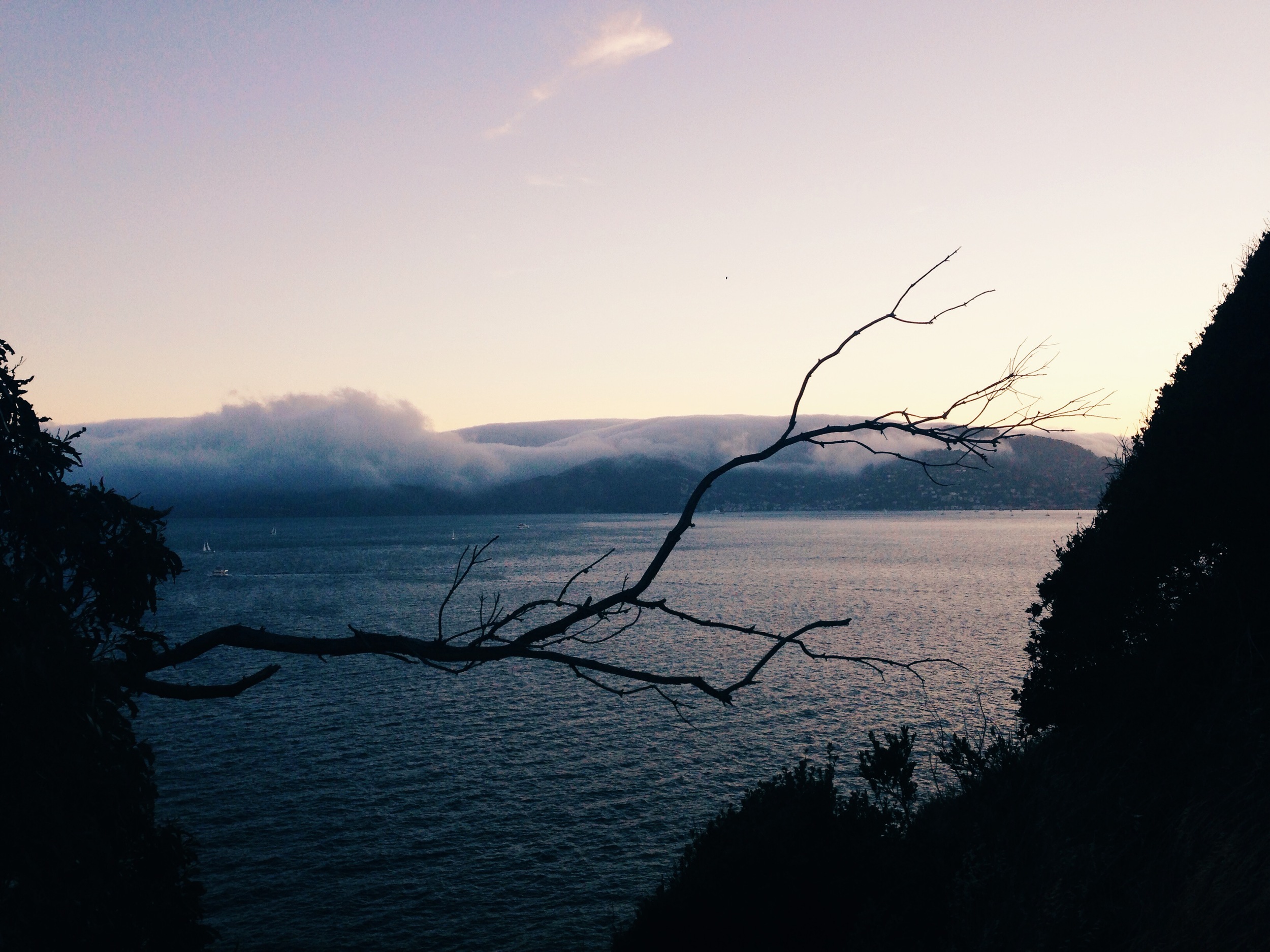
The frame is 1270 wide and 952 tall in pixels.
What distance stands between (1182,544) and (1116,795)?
6329mm

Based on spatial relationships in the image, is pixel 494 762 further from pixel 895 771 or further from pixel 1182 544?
pixel 1182 544

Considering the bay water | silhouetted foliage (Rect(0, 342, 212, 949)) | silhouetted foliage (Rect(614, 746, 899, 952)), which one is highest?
silhouetted foliage (Rect(0, 342, 212, 949))

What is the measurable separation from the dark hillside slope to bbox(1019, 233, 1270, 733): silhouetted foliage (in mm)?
41

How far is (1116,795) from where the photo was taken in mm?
13016

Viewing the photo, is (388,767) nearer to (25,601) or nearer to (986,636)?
(25,601)

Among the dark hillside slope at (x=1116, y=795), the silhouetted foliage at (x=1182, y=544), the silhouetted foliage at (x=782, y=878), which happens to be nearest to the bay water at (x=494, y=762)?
the silhouetted foliage at (x=1182, y=544)

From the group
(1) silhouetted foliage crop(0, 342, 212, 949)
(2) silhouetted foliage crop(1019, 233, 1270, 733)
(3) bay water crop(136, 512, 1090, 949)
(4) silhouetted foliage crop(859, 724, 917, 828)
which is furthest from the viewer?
(3) bay water crop(136, 512, 1090, 949)

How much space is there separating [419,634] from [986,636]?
4519 cm

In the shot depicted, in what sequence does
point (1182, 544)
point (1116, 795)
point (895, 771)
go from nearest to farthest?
point (1116, 795), point (1182, 544), point (895, 771)

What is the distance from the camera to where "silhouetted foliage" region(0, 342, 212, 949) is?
3.83m

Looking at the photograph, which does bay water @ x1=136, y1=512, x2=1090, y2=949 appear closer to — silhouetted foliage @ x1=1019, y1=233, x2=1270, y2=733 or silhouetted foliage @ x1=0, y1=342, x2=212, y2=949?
silhouetted foliage @ x1=1019, y1=233, x2=1270, y2=733

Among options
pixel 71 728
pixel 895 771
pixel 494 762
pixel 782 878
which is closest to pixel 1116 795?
pixel 895 771

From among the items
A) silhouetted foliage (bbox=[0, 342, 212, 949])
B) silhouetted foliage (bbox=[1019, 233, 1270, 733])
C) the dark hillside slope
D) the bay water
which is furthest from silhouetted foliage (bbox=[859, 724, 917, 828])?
silhouetted foliage (bbox=[0, 342, 212, 949])

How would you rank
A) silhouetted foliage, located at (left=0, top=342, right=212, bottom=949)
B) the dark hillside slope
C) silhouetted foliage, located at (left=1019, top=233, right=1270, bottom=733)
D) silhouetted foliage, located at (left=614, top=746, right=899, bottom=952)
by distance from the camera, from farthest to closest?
silhouetted foliage, located at (left=1019, top=233, right=1270, bottom=733)
silhouetted foliage, located at (left=614, top=746, right=899, bottom=952)
the dark hillside slope
silhouetted foliage, located at (left=0, top=342, right=212, bottom=949)
